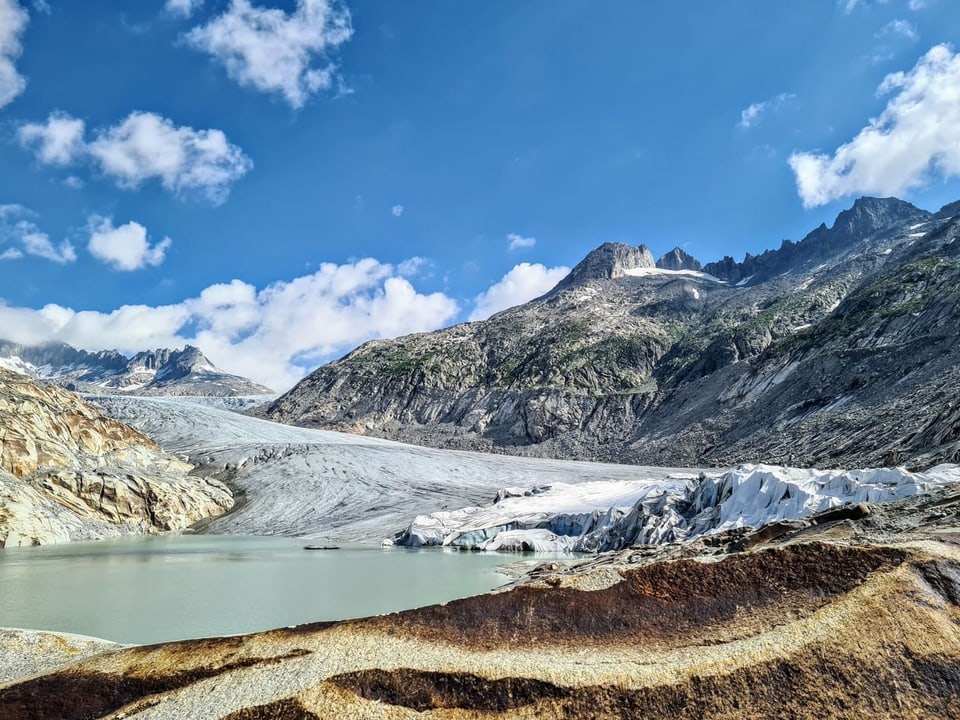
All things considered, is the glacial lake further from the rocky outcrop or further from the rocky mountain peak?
the rocky mountain peak

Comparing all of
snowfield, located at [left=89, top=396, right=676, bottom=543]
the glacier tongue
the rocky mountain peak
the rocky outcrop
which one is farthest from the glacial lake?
the rocky mountain peak

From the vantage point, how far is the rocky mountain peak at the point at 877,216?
191000 mm

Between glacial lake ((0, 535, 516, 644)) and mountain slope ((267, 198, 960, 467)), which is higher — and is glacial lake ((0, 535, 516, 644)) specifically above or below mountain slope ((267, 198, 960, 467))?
below

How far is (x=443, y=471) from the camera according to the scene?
61.7 meters

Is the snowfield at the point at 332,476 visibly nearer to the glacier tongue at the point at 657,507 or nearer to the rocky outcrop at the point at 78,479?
the rocky outcrop at the point at 78,479

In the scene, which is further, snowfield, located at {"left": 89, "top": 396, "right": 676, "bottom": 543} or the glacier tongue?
snowfield, located at {"left": 89, "top": 396, "right": 676, "bottom": 543}

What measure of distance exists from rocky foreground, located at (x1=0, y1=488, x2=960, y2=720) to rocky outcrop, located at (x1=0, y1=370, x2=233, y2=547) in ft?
119

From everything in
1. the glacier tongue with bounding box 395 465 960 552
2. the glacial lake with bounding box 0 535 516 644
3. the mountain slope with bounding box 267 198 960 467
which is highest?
the mountain slope with bounding box 267 198 960 467

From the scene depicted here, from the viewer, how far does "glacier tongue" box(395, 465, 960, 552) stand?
16.6 m

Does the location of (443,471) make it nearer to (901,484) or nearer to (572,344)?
(901,484)

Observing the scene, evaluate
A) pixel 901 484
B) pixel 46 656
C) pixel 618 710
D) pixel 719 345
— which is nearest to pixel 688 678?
pixel 618 710

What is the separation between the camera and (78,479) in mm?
41719

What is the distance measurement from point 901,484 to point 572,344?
13347 centimetres

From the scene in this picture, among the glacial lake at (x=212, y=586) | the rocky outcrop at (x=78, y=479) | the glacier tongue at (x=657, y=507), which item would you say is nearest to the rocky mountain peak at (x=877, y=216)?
the glacier tongue at (x=657, y=507)
